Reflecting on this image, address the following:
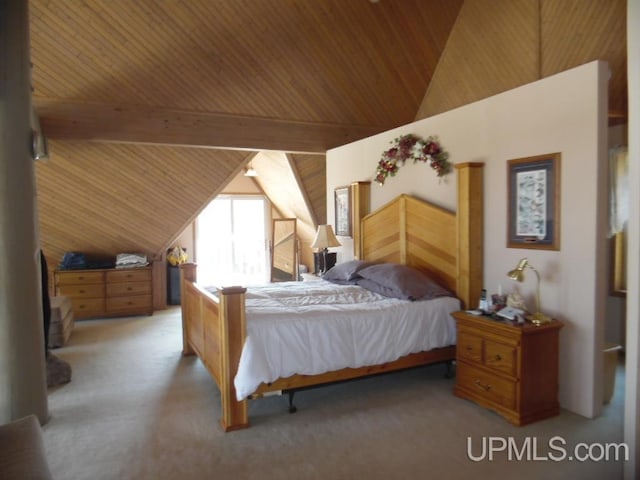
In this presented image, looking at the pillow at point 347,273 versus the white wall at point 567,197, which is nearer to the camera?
the white wall at point 567,197

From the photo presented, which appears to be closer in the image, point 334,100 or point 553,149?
point 553,149

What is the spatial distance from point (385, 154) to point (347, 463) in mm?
3188

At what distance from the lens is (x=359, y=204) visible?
533 centimetres

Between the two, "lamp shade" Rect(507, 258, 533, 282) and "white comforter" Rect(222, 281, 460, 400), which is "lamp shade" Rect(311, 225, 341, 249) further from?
"lamp shade" Rect(507, 258, 533, 282)

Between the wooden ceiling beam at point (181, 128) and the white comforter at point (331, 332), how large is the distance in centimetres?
235

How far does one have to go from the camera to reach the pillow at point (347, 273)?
454 centimetres

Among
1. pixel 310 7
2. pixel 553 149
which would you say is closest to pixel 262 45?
pixel 310 7

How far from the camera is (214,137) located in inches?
210

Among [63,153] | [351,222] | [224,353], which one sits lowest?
[224,353]

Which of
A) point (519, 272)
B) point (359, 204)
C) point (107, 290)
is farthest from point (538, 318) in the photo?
point (107, 290)

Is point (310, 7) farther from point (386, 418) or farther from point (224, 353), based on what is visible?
point (386, 418)

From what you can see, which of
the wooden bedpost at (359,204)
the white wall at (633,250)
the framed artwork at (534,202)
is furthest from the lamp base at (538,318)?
the wooden bedpost at (359,204)

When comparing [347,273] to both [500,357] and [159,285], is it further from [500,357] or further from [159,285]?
[159,285]

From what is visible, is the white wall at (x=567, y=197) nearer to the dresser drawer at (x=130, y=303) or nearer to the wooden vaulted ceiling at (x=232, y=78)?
the wooden vaulted ceiling at (x=232, y=78)
